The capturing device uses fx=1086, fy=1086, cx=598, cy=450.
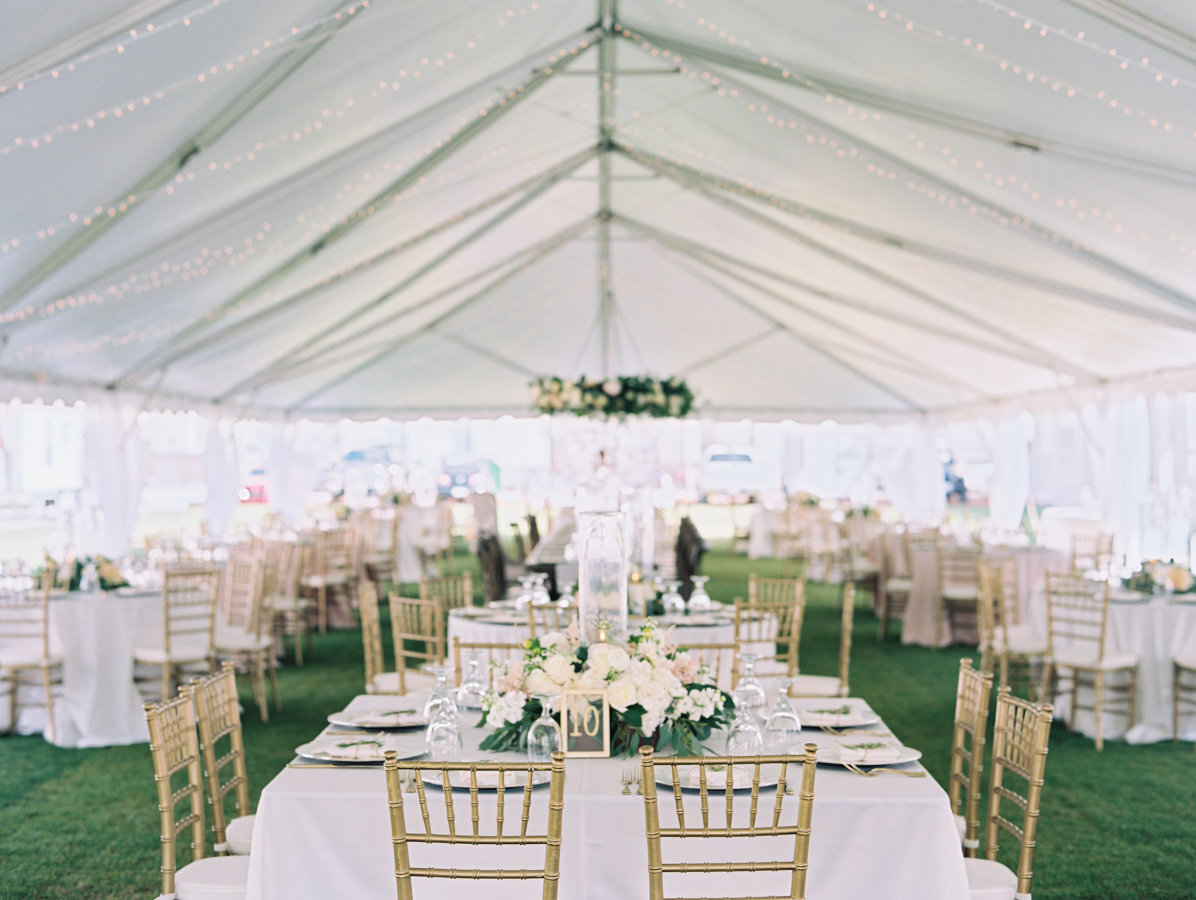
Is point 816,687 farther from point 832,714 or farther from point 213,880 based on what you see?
point 213,880

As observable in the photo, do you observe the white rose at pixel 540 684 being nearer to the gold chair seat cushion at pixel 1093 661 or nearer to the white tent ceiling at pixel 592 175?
the white tent ceiling at pixel 592 175

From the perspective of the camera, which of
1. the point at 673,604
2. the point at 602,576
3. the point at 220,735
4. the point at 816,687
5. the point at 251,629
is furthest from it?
the point at 251,629

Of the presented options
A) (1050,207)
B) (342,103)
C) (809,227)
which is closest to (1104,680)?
(1050,207)

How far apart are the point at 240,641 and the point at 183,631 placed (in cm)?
53

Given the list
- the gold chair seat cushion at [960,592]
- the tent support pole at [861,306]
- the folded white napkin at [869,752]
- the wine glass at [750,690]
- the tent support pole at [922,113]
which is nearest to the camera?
the folded white napkin at [869,752]

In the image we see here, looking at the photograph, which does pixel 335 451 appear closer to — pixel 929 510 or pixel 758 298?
pixel 758 298

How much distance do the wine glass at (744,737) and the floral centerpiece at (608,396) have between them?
7609 mm

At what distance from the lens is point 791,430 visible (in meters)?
19.3

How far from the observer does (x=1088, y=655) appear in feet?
21.7

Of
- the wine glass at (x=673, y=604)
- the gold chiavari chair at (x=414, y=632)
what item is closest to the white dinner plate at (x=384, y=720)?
the gold chiavari chair at (x=414, y=632)

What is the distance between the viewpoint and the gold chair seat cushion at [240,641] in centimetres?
698

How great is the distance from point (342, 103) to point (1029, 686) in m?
6.23

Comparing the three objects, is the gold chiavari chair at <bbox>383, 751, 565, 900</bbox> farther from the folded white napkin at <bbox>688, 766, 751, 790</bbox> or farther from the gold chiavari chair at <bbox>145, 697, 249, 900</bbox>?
the gold chiavari chair at <bbox>145, 697, 249, 900</bbox>

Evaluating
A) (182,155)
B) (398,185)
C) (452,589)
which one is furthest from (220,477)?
(182,155)
